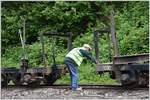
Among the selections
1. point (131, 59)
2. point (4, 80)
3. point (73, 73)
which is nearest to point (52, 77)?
point (4, 80)

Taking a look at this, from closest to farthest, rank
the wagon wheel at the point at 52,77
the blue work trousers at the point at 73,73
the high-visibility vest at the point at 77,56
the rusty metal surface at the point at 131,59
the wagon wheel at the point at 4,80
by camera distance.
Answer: the rusty metal surface at the point at 131,59 < the blue work trousers at the point at 73,73 < the high-visibility vest at the point at 77,56 < the wagon wheel at the point at 52,77 < the wagon wheel at the point at 4,80

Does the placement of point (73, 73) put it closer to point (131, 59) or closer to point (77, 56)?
point (77, 56)

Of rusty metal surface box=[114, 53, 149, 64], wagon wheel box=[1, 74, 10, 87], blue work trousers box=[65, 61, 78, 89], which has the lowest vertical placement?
wagon wheel box=[1, 74, 10, 87]

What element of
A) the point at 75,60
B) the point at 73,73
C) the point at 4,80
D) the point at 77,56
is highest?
the point at 77,56

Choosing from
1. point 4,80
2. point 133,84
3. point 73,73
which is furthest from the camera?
point 4,80

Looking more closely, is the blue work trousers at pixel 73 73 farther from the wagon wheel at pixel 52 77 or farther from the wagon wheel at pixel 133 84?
the wagon wheel at pixel 52 77

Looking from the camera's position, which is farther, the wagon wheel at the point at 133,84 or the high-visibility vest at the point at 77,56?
the high-visibility vest at the point at 77,56

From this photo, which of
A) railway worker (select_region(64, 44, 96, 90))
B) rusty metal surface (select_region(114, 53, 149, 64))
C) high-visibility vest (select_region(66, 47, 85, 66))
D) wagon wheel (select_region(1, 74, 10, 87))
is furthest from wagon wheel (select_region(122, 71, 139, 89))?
wagon wheel (select_region(1, 74, 10, 87))

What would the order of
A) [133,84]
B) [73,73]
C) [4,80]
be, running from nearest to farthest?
[133,84], [73,73], [4,80]

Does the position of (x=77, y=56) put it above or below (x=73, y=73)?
above

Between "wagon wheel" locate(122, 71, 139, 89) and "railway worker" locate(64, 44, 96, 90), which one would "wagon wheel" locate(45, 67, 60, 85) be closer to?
"railway worker" locate(64, 44, 96, 90)

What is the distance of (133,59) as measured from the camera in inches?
512

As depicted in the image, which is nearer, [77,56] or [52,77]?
[77,56]

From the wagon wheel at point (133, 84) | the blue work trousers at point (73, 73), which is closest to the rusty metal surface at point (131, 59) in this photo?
the wagon wheel at point (133, 84)
